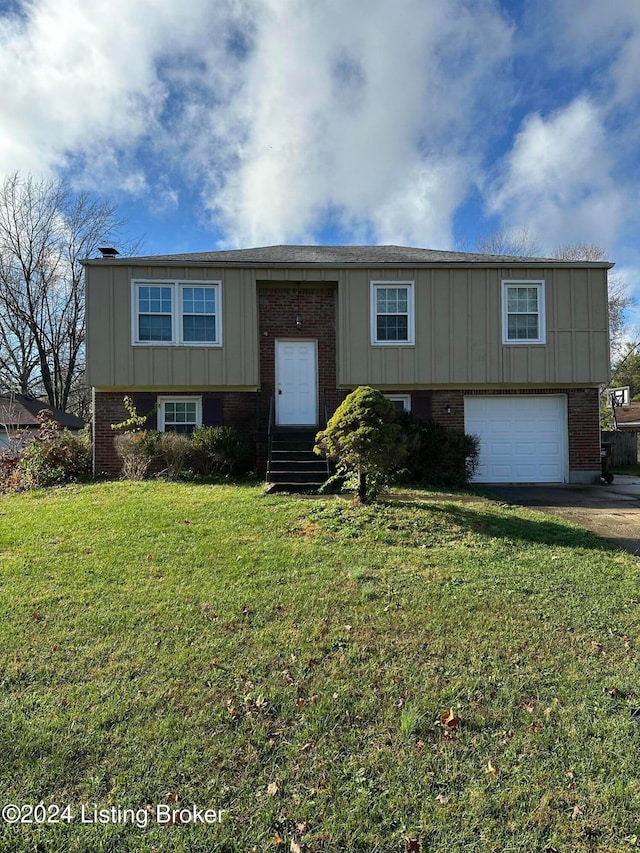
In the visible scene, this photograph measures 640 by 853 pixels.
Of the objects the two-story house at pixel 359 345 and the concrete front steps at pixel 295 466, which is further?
the two-story house at pixel 359 345

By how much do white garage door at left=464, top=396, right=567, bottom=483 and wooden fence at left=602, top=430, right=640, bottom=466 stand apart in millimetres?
8370

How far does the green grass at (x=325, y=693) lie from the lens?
7.29 ft

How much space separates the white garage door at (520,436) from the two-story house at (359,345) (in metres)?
0.04

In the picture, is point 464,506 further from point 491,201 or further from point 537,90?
point 491,201

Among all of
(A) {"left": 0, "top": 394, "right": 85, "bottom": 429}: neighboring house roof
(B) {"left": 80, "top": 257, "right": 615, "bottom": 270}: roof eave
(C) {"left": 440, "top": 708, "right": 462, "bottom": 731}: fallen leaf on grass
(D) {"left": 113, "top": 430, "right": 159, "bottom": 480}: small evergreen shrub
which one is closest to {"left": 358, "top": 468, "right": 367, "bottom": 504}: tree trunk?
(C) {"left": 440, "top": 708, "right": 462, "bottom": 731}: fallen leaf on grass

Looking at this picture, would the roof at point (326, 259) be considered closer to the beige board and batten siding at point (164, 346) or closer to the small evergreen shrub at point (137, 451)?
the beige board and batten siding at point (164, 346)

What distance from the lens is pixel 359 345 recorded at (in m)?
12.1

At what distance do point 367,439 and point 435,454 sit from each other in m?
4.58

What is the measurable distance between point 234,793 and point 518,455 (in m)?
11.6

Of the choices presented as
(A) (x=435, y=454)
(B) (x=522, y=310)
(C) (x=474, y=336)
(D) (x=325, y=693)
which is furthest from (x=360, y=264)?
(D) (x=325, y=693)

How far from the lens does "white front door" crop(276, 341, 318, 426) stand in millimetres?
12406

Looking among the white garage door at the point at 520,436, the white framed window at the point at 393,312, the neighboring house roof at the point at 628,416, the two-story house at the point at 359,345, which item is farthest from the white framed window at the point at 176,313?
the neighboring house roof at the point at 628,416

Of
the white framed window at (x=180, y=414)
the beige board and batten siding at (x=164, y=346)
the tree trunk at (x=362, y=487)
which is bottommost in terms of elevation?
the tree trunk at (x=362, y=487)

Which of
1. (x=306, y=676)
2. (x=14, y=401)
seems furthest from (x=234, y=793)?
(x=14, y=401)
